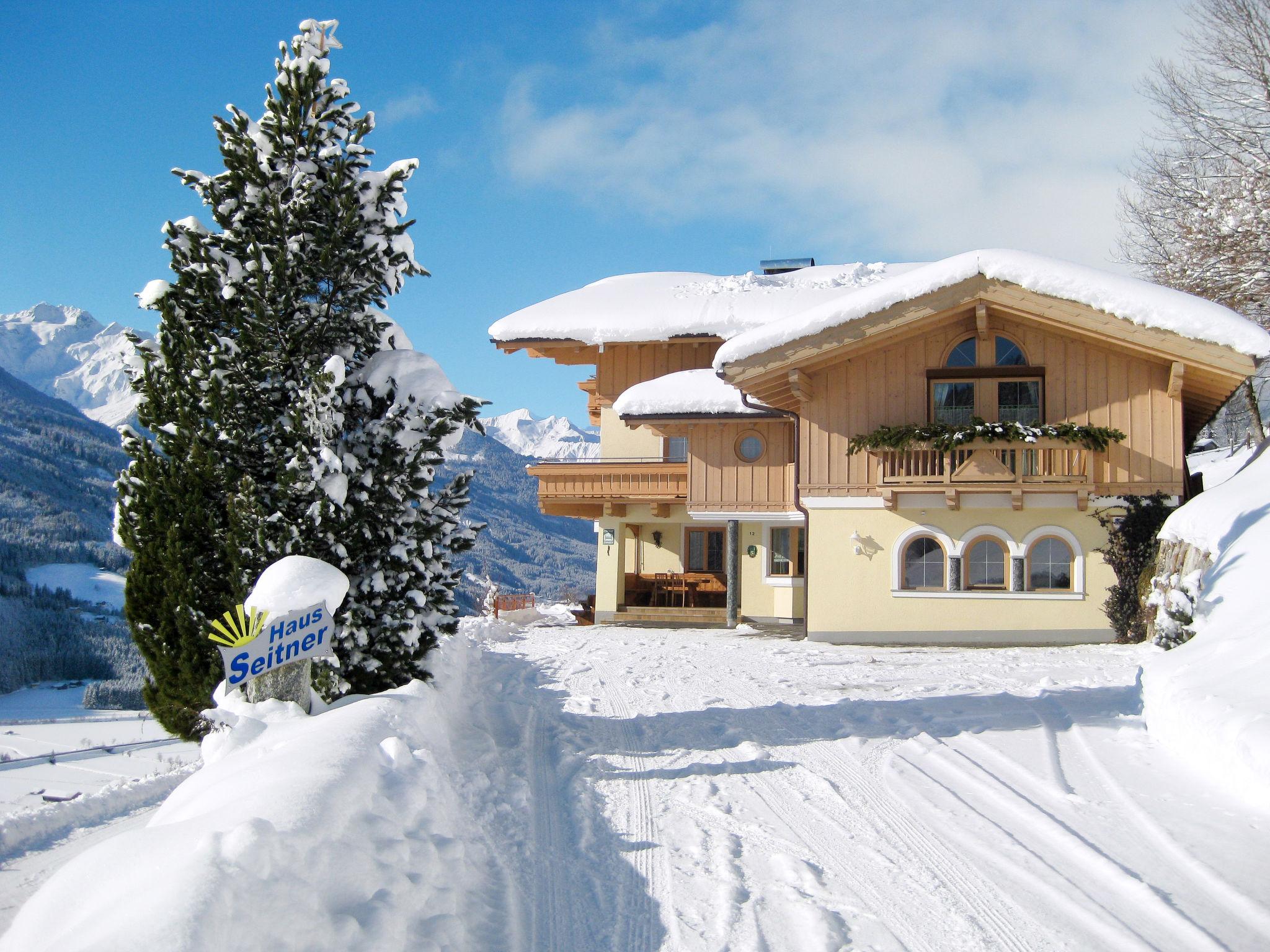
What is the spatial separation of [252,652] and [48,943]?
3.42 meters

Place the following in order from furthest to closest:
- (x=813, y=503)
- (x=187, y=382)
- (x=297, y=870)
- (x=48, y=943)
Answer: (x=813, y=503) < (x=187, y=382) < (x=297, y=870) < (x=48, y=943)

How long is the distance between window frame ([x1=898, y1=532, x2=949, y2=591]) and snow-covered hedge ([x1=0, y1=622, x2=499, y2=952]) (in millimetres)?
12100

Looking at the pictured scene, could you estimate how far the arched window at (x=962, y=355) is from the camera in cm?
1698

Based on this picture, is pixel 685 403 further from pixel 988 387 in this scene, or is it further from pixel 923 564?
pixel 988 387

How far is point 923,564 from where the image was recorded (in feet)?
55.5

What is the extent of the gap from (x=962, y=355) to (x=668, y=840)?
43.5 feet

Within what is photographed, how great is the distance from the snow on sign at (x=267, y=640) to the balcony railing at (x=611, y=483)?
1595cm

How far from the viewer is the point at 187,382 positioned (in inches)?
301

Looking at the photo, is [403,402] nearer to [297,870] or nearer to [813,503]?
[297,870]

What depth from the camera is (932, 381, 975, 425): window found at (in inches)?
666

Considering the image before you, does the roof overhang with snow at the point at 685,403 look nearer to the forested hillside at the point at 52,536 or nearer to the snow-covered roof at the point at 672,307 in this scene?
the snow-covered roof at the point at 672,307

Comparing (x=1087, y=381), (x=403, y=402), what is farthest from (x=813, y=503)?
(x=403, y=402)

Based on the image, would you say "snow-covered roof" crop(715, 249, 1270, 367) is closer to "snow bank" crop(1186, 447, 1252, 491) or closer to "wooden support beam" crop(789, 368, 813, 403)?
"wooden support beam" crop(789, 368, 813, 403)

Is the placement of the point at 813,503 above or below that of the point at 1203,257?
below
